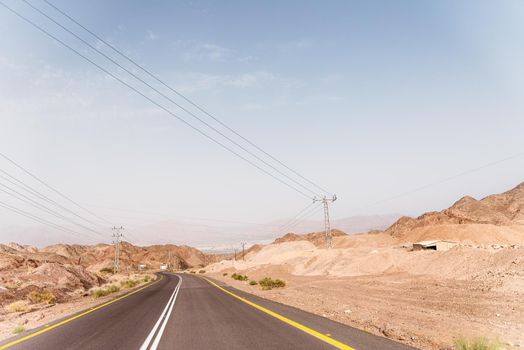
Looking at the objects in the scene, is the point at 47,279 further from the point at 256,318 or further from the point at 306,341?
the point at 306,341

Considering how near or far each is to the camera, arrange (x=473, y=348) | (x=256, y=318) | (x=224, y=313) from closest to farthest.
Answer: (x=473, y=348), (x=256, y=318), (x=224, y=313)

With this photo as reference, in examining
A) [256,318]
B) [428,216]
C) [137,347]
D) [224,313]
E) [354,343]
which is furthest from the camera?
[428,216]

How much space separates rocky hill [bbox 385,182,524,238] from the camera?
11744cm

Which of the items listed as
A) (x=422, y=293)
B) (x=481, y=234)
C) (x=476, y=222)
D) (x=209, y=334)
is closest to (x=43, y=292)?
(x=209, y=334)

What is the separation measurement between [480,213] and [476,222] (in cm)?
978

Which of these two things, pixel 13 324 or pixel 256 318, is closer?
pixel 256 318

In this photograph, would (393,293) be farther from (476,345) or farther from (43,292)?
(43,292)

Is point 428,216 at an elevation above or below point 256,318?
above

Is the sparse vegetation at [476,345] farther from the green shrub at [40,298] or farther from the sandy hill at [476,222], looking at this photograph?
the sandy hill at [476,222]

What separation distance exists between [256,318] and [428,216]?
131547 millimetres

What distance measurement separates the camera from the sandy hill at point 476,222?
272 ft

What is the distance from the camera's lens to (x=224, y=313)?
15.9 m

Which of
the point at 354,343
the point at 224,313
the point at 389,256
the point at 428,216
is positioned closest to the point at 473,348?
the point at 354,343

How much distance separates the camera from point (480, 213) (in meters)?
125
